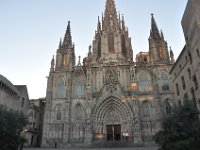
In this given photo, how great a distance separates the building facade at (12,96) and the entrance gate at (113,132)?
602 inches

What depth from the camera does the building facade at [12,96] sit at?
94.2 ft

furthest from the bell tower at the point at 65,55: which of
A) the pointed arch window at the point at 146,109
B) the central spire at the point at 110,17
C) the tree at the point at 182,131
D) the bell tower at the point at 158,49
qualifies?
the tree at the point at 182,131

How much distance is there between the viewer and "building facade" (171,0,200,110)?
869 inches

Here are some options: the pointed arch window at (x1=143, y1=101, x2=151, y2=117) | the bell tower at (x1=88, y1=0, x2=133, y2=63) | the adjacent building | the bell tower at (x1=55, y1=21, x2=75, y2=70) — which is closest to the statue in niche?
the bell tower at (x1=88, y1=0, x2=133, y2=63)

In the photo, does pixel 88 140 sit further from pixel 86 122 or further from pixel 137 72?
pixel 137 72

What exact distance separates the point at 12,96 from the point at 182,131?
25182 mm

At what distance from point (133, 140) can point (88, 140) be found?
7.52m

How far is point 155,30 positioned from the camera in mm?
45188

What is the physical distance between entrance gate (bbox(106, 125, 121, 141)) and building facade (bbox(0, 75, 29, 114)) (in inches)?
602

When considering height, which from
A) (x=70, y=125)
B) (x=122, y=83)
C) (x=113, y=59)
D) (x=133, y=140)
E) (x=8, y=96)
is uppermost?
(x=113, y=59)

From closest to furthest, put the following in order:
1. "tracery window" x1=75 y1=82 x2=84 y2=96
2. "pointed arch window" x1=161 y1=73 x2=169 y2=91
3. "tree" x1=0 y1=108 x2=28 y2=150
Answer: "tree" x1=0 y1=108 x2=28 y2=150 < "pointed arch window" x1=161 y1=73 x2=169 y2=91 < "tracery window" x1=75 y1=82 x2=84 y2=96

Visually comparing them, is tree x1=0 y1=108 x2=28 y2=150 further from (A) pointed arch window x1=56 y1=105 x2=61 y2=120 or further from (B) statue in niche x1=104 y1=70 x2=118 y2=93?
(B) statue in niche x1=104 y1=70 x2=118 y2=93

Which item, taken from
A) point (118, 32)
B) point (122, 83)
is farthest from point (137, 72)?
point (118, 32)

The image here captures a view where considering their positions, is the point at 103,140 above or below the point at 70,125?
below
